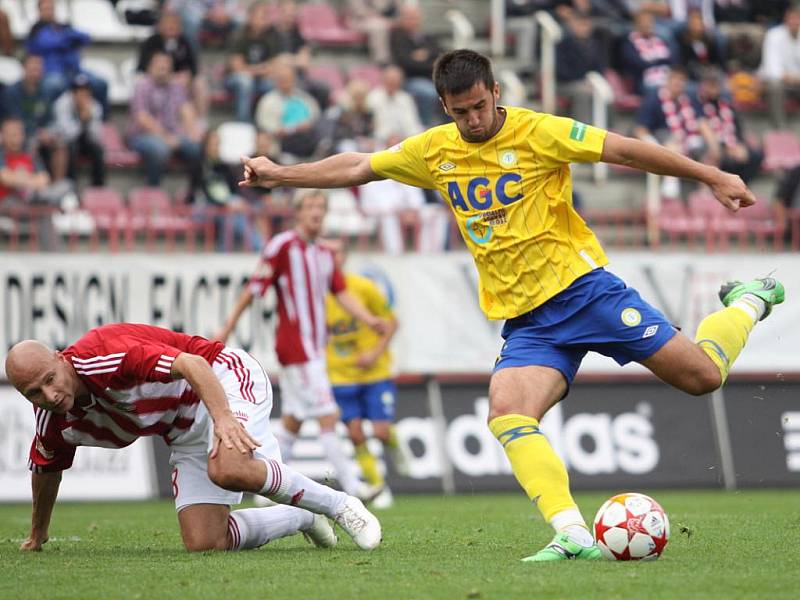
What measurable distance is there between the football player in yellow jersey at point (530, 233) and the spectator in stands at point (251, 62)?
36.5ft

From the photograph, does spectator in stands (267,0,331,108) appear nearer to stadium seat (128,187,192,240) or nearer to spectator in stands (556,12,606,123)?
stadium seat (128,187,192,240)

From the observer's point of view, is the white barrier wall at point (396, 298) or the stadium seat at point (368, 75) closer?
the white barrier wall at point (396, 298)

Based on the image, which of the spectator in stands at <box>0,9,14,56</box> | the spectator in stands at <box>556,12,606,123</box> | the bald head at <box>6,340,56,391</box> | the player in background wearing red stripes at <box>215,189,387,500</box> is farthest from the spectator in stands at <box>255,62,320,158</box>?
the bald head at <box>6,340,56,391</box>

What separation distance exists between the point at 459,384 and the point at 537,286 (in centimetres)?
815

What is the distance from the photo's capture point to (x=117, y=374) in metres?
6.95

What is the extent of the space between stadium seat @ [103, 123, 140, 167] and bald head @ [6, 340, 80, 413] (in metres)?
10.8

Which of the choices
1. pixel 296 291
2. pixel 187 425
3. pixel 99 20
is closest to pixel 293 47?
pixel 99 20

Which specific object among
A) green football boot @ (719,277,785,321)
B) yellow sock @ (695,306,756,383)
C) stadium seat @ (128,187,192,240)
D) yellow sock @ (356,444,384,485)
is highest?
stadium seat @ (128,187,192,240)

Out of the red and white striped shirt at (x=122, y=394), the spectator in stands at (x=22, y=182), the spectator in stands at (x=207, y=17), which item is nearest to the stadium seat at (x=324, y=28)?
the spectator in stands at (x=207, y=17)

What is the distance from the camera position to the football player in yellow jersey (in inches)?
268

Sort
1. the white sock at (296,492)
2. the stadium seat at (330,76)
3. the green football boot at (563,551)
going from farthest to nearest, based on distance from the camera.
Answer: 1. the stadium seat at (330,76)
2. the white sock at (296,492)
3. the green football boot at (563,551)

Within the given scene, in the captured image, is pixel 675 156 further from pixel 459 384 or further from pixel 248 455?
pixel 459 384

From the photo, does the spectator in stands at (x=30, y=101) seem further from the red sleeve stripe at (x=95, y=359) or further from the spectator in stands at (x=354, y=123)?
the red sleeve stripe at (x=95, y=359)

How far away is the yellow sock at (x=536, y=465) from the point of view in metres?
6.66
